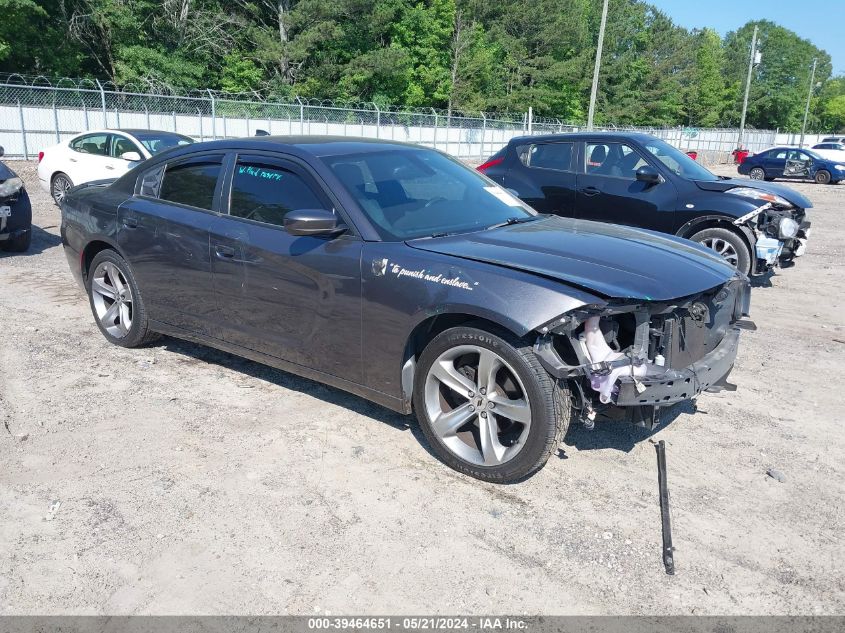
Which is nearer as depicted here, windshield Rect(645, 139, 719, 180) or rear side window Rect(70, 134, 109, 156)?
windshield Rect(645, 139, 719, 180)

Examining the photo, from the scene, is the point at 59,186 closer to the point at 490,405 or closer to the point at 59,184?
the point at 59,184

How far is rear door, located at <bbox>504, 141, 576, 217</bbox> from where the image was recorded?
29.9ft

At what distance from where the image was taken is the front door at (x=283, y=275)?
407 centimetres

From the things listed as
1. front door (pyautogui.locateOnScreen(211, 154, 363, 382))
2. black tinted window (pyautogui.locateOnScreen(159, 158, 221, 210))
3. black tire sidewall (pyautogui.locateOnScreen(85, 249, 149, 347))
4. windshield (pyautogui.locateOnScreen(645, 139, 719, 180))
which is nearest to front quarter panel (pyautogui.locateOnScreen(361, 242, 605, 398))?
front door (pyautogui.locateOnScreen(211, 154, 363, 382))

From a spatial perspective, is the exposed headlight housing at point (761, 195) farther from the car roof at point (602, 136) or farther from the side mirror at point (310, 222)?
the side mirror at point (310, 222)

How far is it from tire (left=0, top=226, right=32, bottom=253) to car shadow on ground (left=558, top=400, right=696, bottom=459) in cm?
801

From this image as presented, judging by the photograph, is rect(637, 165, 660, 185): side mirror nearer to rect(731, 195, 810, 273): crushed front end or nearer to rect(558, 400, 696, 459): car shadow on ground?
rect(731, 195, 810, 273): crushed front end

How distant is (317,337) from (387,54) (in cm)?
4240

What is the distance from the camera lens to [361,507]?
11.5ft

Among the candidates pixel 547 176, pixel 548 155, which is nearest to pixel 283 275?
pixel 547 176

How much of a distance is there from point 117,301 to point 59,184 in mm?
9618

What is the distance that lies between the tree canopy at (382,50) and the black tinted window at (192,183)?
3181 centimetres

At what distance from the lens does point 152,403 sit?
186 inches

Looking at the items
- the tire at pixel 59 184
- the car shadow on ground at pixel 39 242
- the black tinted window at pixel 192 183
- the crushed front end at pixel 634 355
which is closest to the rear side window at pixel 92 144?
the tire at pixel 59 184
